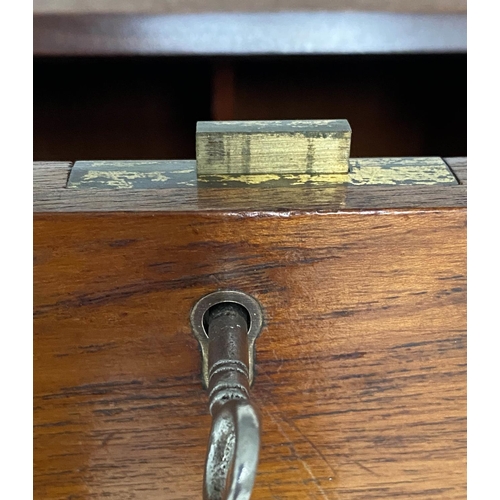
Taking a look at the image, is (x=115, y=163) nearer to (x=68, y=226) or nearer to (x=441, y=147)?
(x=68, y=226)

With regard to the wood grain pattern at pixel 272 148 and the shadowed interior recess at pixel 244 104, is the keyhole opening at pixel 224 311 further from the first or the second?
the shadowed interior recess at pixel 244 104

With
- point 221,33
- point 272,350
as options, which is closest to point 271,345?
point 272,350

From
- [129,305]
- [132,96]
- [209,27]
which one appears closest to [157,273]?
[129,305]

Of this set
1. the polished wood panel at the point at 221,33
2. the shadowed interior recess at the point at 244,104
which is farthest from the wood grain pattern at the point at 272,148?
the shadowed interior recess at the point at 244,104

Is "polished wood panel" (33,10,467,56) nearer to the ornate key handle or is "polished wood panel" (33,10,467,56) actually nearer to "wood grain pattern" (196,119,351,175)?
"wood grain pattern" (196,119,351,175)

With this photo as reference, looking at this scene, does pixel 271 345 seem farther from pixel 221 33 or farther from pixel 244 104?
pixel 244 104

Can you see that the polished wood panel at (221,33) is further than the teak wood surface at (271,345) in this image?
Yes

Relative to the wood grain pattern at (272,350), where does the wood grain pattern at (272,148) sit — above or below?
above
